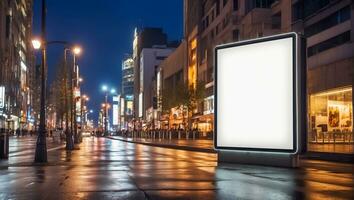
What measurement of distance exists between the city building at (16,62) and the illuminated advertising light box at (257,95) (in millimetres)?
85106

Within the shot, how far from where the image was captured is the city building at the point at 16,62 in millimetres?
127188

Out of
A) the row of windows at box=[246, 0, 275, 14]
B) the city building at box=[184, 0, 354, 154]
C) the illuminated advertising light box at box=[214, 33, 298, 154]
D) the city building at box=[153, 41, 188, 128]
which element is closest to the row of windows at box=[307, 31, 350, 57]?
the city building at box=[184, 0, 354, 154]

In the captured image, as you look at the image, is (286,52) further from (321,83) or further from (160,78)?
(160,78)

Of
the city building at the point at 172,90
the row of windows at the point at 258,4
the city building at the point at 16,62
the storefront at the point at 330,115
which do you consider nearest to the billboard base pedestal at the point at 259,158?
the storefront at the point at 330,115

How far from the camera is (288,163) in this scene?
21016 mm

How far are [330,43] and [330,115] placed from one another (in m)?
7.20

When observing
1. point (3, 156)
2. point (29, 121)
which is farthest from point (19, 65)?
point (3, 156)

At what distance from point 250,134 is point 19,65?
480 ft

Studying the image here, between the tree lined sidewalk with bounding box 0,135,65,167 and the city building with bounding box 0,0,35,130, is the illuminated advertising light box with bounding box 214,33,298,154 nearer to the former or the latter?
the tree lined sidewalk with bounding box 0,135,65,167

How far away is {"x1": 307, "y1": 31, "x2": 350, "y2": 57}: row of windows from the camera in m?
52.2

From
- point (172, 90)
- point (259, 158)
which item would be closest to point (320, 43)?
point (259, 158)

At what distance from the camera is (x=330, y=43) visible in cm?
5506

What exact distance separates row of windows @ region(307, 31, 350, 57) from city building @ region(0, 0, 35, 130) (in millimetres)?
61785

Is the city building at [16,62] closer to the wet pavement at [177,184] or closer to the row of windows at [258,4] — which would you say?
the row of windows at [258,4]
